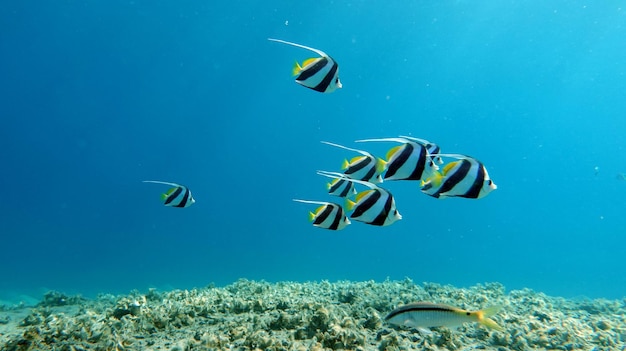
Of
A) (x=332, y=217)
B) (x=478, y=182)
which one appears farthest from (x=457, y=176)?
(x=332, y=217)

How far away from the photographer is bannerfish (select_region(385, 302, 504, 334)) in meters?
2.94

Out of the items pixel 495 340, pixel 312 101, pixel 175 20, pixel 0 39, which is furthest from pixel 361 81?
pixel 495 340

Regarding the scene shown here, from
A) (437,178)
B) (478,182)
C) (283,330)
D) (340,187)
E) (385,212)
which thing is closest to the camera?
(478,182)

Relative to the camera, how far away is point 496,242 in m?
120

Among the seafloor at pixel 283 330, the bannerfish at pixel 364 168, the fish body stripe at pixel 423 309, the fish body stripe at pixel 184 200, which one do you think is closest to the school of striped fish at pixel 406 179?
the bannerfish at pixel 364 168

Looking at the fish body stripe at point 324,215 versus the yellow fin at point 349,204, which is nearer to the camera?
the yellow fin at point 349,204

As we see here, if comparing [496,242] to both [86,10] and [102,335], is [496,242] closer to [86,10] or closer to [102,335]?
[86,10]

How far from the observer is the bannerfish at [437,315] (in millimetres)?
2936

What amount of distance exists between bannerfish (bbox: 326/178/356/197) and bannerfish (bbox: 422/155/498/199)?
1.81 metres

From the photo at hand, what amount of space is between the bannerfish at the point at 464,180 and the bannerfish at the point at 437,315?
3.15 feet

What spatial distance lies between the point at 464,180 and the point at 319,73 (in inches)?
73.6

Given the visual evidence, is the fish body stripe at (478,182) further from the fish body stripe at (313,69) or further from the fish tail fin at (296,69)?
the fish tail fin at (296,69)

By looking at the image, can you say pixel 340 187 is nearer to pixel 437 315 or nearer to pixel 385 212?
pixel 385 212

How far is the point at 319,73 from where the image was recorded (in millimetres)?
3867
